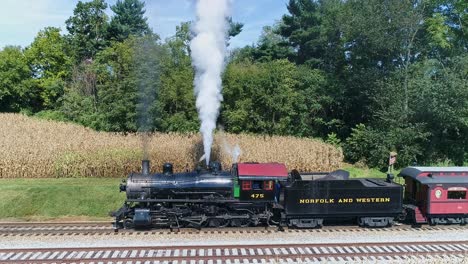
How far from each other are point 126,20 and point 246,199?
114ft

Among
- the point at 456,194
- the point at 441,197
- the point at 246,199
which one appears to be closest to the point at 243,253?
the point at 246,199

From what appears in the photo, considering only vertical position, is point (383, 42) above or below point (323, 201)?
above

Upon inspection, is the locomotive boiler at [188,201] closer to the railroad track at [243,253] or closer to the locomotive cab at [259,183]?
the locomotive cab at [259,183]

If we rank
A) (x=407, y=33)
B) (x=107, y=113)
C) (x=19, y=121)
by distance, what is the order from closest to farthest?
1. (x=407, y=33)
2. (x=107, y=113)
3. (x=19, y=121)

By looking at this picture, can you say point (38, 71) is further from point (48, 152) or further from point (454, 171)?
point (454, 171)

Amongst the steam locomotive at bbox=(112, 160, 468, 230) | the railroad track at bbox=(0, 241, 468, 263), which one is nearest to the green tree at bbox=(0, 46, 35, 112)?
the steam locomotive at bbox=(112, 160, 468, 230)

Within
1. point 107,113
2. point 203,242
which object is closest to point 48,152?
point 107,113

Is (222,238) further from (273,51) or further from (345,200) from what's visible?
(273,51)

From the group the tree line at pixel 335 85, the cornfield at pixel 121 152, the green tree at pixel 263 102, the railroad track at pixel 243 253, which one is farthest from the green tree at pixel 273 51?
the railroad track at pixel 243 253

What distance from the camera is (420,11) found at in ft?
92.5

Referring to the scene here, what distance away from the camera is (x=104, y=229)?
14.6 m

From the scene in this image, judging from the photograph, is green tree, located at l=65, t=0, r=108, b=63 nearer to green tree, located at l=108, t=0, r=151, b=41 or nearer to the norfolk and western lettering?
green tree, located at l=108, t=0, r=151, b=41

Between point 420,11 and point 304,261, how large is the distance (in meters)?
23.0

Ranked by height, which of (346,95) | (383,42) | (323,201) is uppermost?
(383,42)
